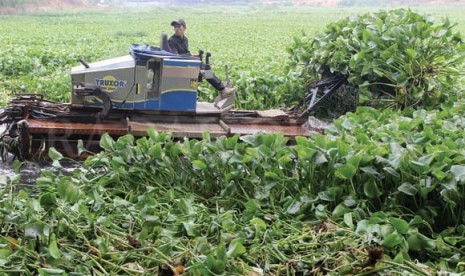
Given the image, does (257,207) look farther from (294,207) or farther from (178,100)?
(178,100)

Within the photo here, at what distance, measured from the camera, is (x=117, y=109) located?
900 cm

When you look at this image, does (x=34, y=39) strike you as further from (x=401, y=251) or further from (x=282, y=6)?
(x=282, y=6)

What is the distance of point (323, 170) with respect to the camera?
523cm

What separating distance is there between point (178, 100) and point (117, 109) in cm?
84

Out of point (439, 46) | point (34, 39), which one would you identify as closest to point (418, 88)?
point (439, 46)

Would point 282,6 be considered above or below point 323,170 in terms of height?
below

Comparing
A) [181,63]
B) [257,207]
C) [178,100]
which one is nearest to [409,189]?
[257,207]

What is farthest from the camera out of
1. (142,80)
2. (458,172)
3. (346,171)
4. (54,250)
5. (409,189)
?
(142,80)

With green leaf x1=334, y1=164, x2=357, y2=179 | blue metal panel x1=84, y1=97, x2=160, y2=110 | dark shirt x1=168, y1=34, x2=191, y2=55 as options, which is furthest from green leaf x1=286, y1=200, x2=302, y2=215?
dark shirt x1=168, y1=34, x2=191, y2=55

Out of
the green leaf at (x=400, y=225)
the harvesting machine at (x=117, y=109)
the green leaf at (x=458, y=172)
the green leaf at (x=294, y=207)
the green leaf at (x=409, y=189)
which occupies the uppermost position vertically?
the green leaf at (x=458, y=172)

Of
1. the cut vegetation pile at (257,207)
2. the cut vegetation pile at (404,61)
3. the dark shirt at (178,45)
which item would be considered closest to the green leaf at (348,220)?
the cut vegetation pile at (257,207)

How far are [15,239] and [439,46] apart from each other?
7.11 meters

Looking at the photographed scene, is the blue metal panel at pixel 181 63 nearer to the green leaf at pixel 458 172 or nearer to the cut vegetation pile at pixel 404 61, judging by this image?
the cut vegetation pile at pixel 404 61

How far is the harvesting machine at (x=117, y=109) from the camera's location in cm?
846
